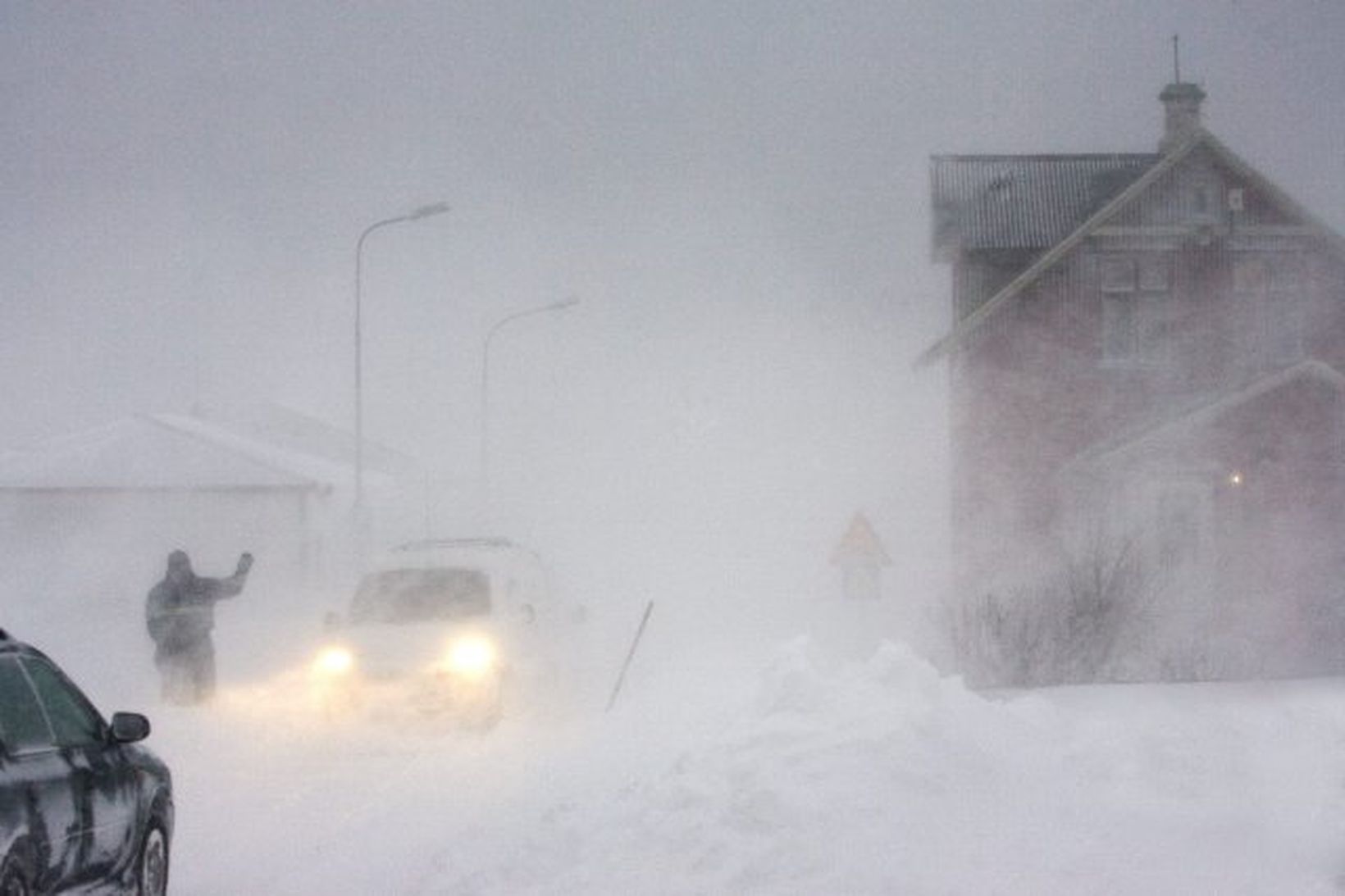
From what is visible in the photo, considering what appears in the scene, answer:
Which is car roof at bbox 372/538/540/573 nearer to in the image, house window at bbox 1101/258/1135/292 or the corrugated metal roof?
house window at bbox 1101/258/1135/292

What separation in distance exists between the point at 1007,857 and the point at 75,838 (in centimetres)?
380

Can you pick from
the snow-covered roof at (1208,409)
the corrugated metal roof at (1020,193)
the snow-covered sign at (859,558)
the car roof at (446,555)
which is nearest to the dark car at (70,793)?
the snow-covered sign at (859,558)

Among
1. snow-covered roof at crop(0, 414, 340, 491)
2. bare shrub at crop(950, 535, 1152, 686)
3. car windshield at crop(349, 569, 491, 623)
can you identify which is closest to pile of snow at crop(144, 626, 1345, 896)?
car windshield at crop(349, 569, 491, 623)

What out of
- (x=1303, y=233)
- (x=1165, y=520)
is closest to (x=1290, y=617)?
(x=1165, y=520)

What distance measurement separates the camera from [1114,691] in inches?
465

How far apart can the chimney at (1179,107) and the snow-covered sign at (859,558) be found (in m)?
19.6

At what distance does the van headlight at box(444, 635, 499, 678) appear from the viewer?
18.1m

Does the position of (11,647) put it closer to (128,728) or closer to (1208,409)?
(128,728)

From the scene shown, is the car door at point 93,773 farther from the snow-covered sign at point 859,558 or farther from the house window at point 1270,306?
the house window at point 1270,306

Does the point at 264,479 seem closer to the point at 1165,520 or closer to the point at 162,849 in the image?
the point at 1165,520

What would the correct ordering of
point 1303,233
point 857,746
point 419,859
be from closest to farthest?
point 857,746 < point 419,859 < point 1303,233

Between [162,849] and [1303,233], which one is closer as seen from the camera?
[162,849]

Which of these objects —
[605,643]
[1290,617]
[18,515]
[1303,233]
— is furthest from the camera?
[18,515]

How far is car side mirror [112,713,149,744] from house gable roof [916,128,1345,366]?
24.8 m
